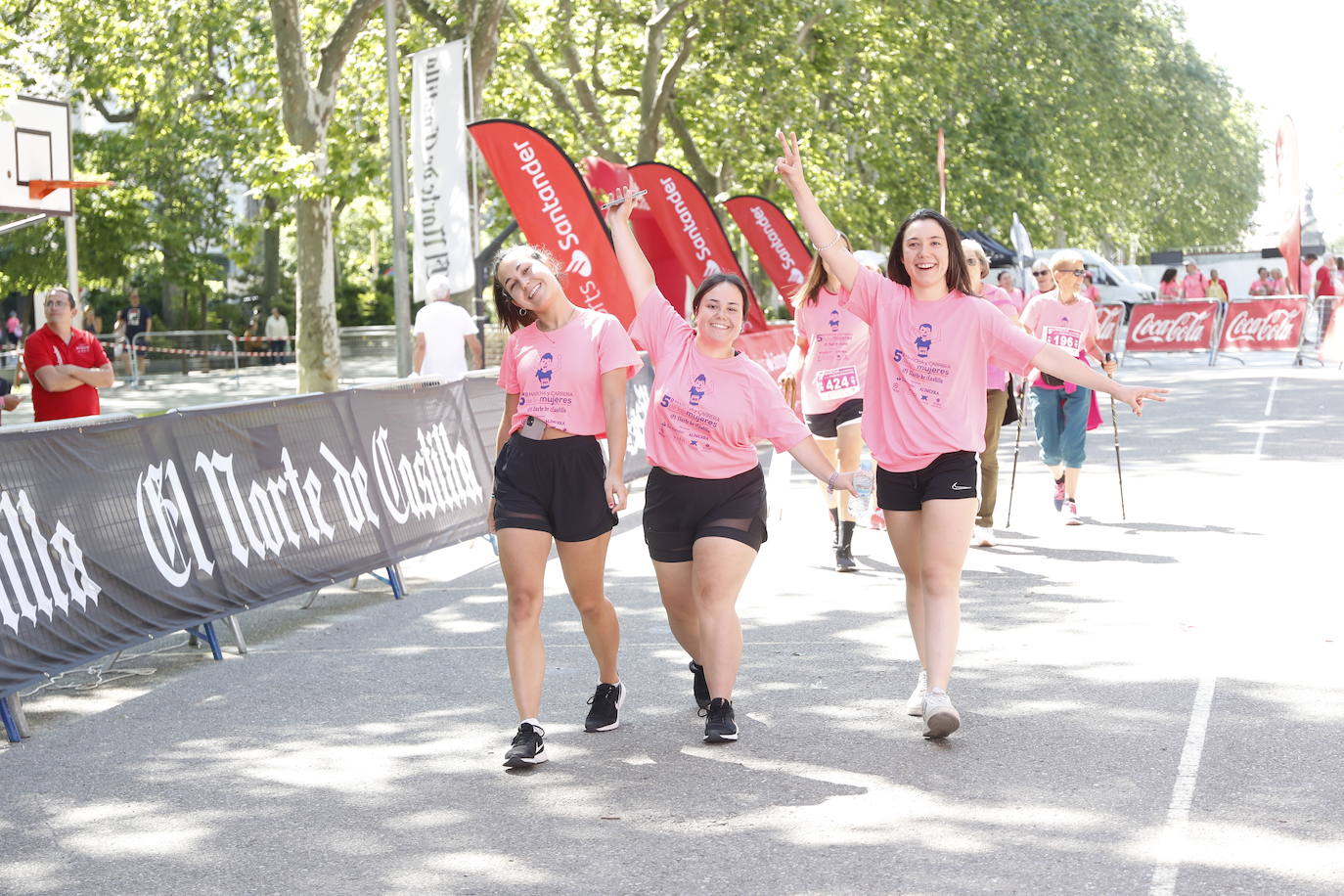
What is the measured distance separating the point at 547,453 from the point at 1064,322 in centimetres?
626

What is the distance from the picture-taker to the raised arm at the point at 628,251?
22.0 feet

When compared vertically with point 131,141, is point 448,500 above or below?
below

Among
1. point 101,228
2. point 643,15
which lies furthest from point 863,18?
point 101,228

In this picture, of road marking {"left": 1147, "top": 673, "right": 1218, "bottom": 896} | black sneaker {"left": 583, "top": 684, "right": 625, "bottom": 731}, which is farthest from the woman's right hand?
road marking {"left": 1147, "top": 673, "right": 1218, "bottom": 896}

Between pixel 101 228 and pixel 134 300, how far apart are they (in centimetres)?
344

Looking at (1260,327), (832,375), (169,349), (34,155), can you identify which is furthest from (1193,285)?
(832,375)

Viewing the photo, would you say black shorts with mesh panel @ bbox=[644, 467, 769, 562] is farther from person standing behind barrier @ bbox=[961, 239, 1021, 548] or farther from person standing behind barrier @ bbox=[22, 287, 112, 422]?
person standing behind barrier @ bbox=[22, 287, 112, 422]

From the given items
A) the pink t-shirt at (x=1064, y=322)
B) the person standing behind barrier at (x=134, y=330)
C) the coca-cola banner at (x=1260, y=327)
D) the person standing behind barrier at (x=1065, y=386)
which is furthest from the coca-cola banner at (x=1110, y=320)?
the pink t-shirt at (x=1064, y=322)

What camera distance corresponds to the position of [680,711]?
23.0ft

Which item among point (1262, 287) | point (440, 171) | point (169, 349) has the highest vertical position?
point (440, 171)

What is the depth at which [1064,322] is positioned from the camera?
11703mm

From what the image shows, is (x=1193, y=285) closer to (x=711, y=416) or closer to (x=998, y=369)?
(x=998, y=369)

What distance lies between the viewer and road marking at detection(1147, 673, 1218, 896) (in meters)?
4.75

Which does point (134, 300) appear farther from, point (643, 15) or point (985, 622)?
point (985, 622)
